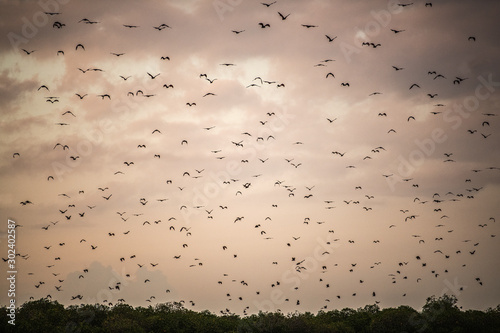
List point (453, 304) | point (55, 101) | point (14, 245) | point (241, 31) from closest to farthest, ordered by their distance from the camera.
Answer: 1. point (14, 245)
2. point (241, 31)
3. point (55, 101)
4. point (453, 304)

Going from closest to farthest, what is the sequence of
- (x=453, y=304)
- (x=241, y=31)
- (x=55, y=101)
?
(x=241, y=31), (x=55, y=101), (x=453, y=304)

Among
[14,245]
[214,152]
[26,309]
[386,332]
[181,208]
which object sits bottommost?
[386,332]

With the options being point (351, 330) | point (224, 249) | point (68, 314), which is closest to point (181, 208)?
point (224, 249)

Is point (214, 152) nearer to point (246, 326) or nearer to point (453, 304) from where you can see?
point (246, 326)

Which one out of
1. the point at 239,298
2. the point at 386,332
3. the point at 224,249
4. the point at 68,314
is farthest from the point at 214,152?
the point at 386,332

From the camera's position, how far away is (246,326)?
5594 cm

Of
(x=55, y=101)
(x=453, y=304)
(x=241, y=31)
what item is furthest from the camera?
(x=453, y=304)

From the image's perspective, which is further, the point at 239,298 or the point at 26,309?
the point at 239,298

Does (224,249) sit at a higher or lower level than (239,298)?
higher

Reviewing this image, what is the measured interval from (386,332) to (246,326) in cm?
1691

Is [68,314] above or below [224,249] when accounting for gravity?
below

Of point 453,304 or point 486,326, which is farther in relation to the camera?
point 453,304

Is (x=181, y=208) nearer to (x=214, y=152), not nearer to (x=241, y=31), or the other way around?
(x=214, y=152)

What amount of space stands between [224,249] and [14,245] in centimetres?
3220
